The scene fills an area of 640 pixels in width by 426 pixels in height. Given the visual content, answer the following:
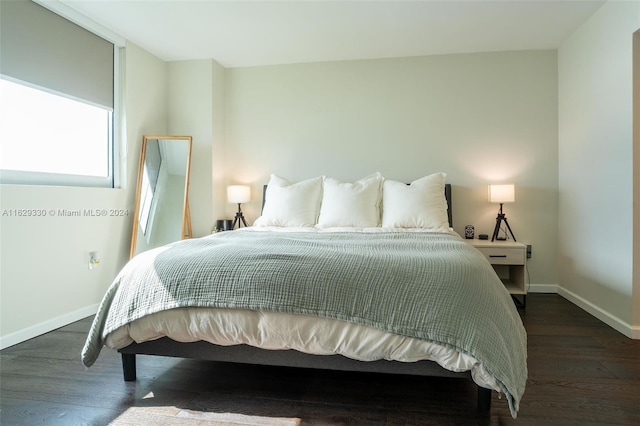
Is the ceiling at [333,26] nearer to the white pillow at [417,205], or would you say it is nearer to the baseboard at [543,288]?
the white pillow at [417,205]

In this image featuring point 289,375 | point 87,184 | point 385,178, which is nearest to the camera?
point 289,375

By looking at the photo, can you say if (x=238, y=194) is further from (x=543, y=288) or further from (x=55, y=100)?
(x=543, y=288)

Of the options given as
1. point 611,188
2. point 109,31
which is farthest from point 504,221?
point 109,31

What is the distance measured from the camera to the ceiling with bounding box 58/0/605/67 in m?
2.76

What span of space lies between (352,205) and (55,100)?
2423mm

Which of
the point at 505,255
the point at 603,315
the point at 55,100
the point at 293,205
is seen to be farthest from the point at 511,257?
the point at 55,100

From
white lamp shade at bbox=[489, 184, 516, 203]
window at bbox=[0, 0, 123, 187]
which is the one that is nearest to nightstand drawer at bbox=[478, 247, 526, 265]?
white lamp shade at bbox=[489, 184, 516, 203]

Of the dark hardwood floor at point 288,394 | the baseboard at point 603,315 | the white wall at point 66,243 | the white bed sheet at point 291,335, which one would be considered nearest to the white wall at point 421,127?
the baseboard at point 603,315

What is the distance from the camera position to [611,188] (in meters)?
2.69

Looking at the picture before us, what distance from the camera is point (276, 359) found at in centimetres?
163

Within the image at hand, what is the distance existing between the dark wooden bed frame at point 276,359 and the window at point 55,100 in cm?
160

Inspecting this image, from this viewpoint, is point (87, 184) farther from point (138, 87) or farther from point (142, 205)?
point (138, 87)

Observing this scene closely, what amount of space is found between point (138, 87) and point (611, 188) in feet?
13.1

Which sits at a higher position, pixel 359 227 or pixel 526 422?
pixel 359 227
